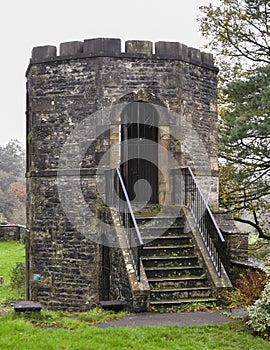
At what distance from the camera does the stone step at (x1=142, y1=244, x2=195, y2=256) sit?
11.3m

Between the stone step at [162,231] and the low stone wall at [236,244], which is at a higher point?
the stone step at [162,231]

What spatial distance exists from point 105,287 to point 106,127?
3.92 metres

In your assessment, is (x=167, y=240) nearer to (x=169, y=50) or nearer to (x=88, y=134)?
(x=88, y=134)

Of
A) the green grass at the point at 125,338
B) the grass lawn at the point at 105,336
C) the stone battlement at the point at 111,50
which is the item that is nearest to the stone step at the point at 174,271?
the grass lawn at the point at 105,336

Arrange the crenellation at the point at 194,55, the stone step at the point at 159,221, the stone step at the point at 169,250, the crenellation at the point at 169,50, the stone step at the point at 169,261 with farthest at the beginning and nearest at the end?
the crenellation at the point at 194,55 → the crenellation at the point at 169,50 → the stone step at the point at 159,221 → the stone step at the point at 169,250 → the stone step at the point at 169,261

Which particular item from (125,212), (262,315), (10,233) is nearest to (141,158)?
(125,212)

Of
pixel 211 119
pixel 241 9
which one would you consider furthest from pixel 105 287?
pixel 241 9

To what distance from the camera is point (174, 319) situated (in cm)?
907

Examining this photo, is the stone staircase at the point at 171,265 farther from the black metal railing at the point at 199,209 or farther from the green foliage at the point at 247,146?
the green foliage at the point at 247,146

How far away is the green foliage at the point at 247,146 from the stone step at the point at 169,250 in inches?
214

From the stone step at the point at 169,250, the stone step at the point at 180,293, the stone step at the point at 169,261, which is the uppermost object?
the stone step at the point at 169,250

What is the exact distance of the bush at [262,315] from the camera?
7.86 meters

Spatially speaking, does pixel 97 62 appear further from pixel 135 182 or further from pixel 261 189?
pixel 261 189

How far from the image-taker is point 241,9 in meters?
19.8
